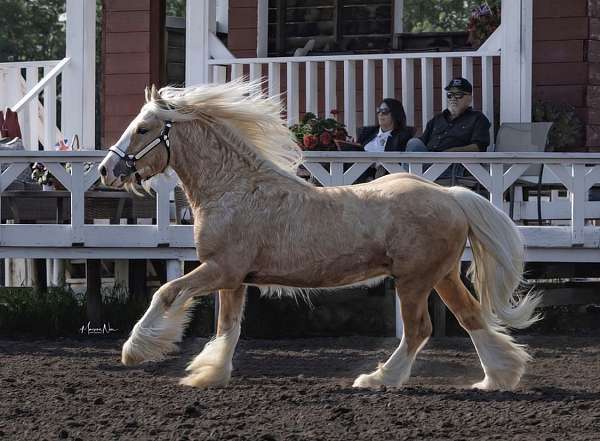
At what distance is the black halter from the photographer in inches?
302

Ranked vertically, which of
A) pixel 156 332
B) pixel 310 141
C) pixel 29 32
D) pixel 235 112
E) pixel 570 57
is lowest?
pixel 156 332

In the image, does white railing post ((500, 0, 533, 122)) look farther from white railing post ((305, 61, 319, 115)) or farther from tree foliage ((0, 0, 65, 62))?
tree foliage ((0, 0, 65, 62))

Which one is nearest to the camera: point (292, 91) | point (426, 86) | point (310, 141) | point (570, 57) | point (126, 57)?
point (310, 141)

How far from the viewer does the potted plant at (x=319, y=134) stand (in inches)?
427

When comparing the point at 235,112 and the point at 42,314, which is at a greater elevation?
the point at 235,112

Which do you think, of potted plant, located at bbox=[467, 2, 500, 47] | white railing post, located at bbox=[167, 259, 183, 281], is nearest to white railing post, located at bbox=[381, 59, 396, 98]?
potted plant, located at bbox=[467, 2, 500, 47]

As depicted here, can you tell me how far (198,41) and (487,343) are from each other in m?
5.48

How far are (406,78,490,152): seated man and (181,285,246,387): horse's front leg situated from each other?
3682mm

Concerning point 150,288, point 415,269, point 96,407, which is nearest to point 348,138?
point 150,288

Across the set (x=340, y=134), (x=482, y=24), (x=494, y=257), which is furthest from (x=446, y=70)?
(x=494, y=257)

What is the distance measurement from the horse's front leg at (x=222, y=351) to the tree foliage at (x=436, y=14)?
32.2 metres

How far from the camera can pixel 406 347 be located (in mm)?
7547

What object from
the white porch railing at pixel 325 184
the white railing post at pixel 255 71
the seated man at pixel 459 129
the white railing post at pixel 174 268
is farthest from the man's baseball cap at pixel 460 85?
the white railing post at pixel 174 268

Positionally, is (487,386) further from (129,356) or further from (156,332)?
(129,356)
